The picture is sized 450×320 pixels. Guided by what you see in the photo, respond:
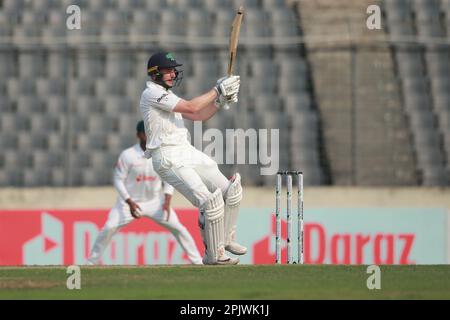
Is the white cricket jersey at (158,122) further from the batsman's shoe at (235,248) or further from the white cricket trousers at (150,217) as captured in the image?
the white cricket trousers at (150,217)

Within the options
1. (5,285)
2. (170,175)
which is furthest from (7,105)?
(5,285)

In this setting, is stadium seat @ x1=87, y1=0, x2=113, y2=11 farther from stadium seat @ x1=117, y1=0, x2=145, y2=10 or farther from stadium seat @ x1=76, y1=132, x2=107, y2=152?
stadium seat @ x1=76, y1=132, x2=107, y2=152

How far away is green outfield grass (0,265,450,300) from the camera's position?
332 inches

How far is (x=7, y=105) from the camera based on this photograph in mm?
15781

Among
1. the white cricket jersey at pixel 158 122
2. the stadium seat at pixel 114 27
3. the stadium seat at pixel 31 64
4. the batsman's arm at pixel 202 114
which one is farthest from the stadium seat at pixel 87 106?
the batsman's arm at pixel 202 114

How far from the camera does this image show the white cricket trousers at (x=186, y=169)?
10.1m

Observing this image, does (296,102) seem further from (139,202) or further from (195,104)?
(195,104)

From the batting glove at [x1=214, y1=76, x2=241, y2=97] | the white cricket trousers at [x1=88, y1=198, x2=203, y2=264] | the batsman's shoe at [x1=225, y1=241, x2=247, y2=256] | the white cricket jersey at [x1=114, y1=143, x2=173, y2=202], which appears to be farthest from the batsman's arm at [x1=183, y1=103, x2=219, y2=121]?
the white cricket jersey at [x1=114, y1=143, x2=173, y2=202]

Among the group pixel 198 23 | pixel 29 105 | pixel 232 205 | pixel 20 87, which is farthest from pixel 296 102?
pixel 232 205

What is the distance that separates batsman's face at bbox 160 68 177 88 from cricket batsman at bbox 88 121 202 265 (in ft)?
10.5

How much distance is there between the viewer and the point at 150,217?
547 inches
